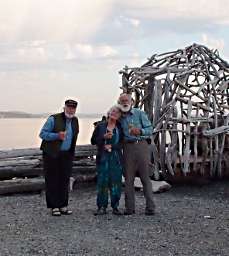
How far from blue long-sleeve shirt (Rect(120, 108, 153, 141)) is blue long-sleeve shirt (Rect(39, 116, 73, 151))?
2.49 feet

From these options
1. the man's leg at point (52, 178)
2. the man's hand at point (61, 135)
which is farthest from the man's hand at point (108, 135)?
the man's leg at point (52, 178)

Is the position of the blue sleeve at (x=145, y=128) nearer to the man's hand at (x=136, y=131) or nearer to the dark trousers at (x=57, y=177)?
the man's hand at (x=136, y=131)

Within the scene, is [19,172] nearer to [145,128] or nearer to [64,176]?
[64,176]

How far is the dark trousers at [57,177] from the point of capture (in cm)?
796

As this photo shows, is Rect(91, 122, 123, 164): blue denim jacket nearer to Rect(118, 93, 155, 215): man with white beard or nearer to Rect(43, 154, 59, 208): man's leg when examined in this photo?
Rect(118, 93, 155, 215): man with white beard

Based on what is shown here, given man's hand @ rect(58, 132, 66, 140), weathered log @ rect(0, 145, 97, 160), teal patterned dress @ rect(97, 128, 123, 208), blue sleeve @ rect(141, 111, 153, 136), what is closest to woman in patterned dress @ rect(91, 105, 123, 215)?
teal patterned dress @ rect(97, 128, 123, 208)

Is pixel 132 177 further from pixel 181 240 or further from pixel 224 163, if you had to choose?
pixel 224 163

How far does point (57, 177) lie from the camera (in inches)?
316

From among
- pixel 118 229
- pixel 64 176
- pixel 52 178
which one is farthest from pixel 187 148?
pixel 118 229

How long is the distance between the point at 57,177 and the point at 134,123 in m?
1.36

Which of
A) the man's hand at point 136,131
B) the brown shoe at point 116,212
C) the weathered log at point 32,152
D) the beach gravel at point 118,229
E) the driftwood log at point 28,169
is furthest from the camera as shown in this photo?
the weathered log at point 32,152

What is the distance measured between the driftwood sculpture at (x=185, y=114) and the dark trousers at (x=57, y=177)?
296 cm

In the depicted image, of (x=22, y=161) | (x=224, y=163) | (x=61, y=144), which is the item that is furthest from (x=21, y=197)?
(x=224, y=163)

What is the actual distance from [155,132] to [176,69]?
4.31 ft
